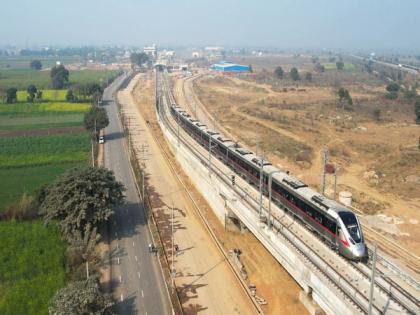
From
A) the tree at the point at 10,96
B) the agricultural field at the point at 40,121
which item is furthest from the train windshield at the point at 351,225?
the tree at the point at 10,96

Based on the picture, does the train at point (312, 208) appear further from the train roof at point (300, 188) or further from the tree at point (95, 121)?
the tree at point (95, 121)

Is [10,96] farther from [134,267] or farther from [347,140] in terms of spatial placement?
[134,267]

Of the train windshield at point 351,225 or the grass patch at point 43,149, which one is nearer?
the train windshield at point 351,225

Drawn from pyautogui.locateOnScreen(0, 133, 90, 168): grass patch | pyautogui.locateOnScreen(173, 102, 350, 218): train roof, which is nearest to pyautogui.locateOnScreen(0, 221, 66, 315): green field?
pyautogui.locateOnScreen(173, 102, 350, 218): train roof

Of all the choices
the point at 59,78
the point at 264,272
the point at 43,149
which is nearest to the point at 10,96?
the point at 59,78

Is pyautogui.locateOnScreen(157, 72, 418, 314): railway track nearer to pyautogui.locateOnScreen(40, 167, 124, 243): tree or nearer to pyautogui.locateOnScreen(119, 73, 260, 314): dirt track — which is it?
pyautogui.locateOnScreen(119, 73, 260, 314): dirt track
